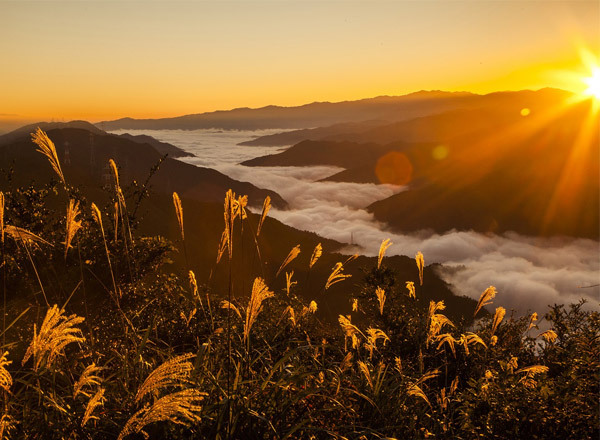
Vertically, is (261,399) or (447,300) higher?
(261,399)

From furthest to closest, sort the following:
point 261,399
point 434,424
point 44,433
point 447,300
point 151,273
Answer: point 447,300 → point 151,273 → point 434,424 → point 261,399 → point 44,433

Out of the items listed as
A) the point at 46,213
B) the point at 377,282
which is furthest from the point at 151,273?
the point at 377,282

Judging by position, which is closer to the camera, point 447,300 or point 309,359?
point 309,359

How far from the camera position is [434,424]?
3.73 metres

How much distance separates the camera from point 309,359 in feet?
15.9

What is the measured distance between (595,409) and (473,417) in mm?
966

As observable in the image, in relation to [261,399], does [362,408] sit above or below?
below

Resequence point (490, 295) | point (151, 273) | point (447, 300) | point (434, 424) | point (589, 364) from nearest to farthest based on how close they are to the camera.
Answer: point (434, 424) → point (589, 364) → point (490, 295) → point (151, 273) → point (447, 300)

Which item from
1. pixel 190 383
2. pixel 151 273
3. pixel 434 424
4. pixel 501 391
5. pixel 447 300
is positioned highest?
pixel 190 383

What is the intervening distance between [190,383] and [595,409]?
336 centimetres

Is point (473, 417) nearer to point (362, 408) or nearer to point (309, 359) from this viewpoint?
point (362, 408)

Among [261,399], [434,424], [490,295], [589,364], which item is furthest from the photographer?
[490,295]

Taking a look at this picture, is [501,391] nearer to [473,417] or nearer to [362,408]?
[473,417]

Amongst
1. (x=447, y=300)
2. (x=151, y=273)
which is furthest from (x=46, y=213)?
(x=447, y=300)
